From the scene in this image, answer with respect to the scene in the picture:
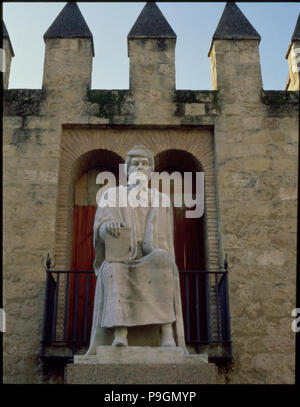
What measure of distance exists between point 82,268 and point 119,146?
1.95m

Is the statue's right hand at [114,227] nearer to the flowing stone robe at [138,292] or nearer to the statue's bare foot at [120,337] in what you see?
the flowing stone robe at [138,292]

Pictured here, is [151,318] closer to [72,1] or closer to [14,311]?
[14,311]

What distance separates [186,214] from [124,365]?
4580 millimetres

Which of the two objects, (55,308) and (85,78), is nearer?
(55,308)

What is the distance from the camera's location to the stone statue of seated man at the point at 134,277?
187 inches

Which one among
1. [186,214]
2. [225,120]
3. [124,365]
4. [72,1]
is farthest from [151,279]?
[72,1]

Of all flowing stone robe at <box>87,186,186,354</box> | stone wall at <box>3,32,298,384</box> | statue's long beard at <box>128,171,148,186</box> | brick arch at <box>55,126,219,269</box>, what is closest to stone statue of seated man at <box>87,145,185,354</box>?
flowing stone robe at <box>87,186,186,354</box>

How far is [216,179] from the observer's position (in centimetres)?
848

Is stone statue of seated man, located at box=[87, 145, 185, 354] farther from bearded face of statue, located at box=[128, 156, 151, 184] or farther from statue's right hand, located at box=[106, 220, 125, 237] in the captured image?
bearded face of statue, located at box=[128, 156, 151, 184]

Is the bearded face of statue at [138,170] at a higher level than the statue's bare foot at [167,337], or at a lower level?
higher

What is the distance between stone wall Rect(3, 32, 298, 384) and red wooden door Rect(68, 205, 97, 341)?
431 mm

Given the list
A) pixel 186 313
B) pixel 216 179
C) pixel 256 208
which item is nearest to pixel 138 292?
pixel 186 313

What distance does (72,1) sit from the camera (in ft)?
33.1

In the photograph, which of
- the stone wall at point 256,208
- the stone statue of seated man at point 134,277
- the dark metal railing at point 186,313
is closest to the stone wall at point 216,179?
the stone wall at point 256,208
